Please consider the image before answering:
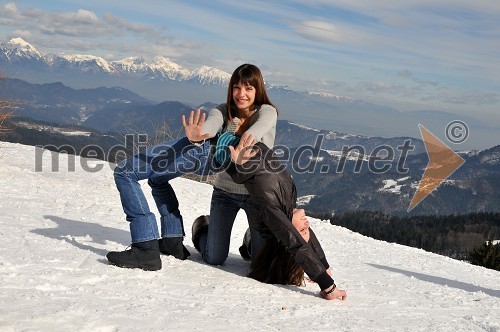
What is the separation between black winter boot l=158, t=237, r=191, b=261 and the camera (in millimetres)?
5250

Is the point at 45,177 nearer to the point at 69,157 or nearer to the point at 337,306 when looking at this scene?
the point at 69,157

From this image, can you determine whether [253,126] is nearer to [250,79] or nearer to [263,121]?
[263,121]

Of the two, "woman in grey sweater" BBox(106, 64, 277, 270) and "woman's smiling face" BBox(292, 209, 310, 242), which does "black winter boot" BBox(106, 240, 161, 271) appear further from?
"woman's smiling face" BBox(292, 209, 310, 242)

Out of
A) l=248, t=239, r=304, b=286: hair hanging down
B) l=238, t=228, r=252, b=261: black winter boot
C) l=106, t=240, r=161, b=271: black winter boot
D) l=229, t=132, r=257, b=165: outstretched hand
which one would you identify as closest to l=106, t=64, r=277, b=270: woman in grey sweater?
l=106, t=240, r=161, b=271: black winter boot

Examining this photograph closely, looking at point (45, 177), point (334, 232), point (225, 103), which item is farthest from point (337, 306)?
point (45, 177)

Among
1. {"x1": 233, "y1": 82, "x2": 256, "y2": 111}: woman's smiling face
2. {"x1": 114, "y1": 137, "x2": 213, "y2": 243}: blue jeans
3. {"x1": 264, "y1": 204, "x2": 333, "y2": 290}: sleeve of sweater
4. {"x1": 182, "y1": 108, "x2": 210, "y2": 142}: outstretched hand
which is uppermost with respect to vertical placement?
{"x1": 233, "y1": 82, "x2": 256, "y2": 111}: woman's smiling face

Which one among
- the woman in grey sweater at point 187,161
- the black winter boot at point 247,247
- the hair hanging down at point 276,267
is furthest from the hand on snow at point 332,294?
the black winter boot at point 247,247

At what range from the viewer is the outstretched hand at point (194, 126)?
4.39 metres

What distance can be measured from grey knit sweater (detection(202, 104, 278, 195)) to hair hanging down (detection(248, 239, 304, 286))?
655 mm

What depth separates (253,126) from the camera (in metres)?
4.51

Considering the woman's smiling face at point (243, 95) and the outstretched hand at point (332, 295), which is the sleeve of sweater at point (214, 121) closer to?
the woman's smiling face at point (243, 95)

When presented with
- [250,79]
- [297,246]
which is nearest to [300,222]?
[297,246]

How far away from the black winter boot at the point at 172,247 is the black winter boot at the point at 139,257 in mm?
601

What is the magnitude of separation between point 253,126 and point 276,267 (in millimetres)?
1479
